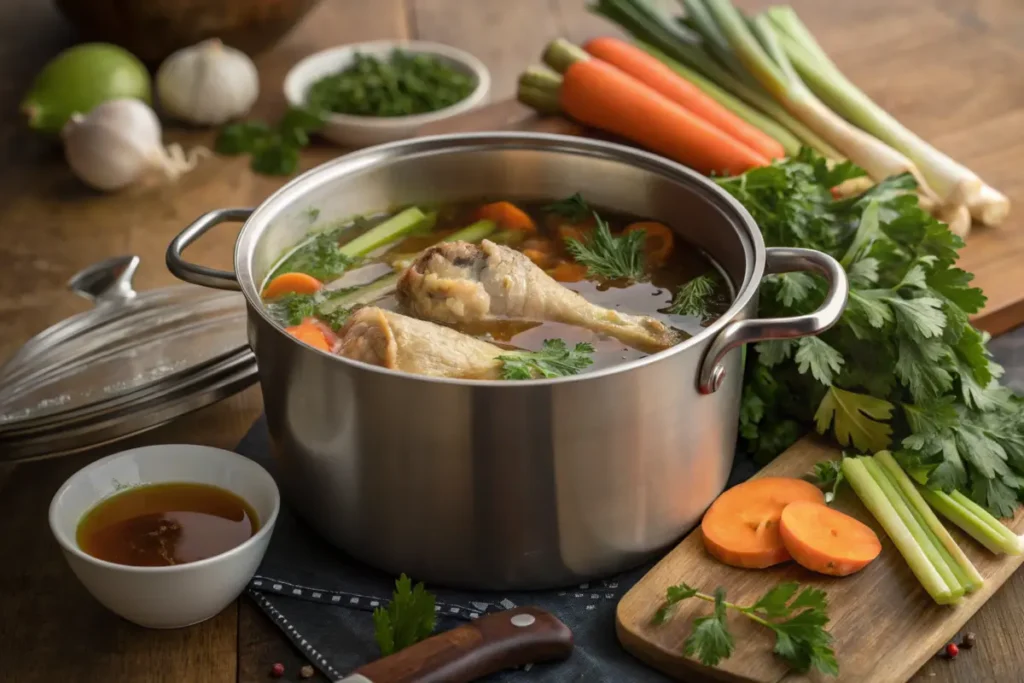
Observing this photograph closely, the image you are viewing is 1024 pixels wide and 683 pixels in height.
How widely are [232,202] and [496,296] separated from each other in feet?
5.22

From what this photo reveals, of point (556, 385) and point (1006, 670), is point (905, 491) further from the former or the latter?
point (556, 385)

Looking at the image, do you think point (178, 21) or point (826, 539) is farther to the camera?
point (178, 21)

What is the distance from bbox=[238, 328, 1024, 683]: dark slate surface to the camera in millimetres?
2164

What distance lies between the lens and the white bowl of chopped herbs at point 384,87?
13.2 ft

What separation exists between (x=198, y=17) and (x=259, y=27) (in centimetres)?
21

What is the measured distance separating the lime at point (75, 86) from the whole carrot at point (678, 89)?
1467mm

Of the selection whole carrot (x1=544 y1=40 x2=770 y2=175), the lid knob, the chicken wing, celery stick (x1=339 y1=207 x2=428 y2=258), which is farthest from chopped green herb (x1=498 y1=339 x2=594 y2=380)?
whole carrot (x1=544 y1=40 x2=770 y2=175)

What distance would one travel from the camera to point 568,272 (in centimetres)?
270

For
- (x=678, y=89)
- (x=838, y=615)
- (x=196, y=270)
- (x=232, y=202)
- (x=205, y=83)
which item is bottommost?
(x=232, y=202)

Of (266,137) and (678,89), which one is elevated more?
(678,89)

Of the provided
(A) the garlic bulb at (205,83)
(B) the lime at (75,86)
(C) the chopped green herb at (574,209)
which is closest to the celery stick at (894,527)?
(C) the chopped green herb at (574,209)

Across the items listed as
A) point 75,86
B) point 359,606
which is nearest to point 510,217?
point 359,606

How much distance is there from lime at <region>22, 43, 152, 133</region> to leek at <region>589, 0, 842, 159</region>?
4.98 ft

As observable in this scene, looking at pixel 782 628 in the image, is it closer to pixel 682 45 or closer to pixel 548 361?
pixel 548 361
